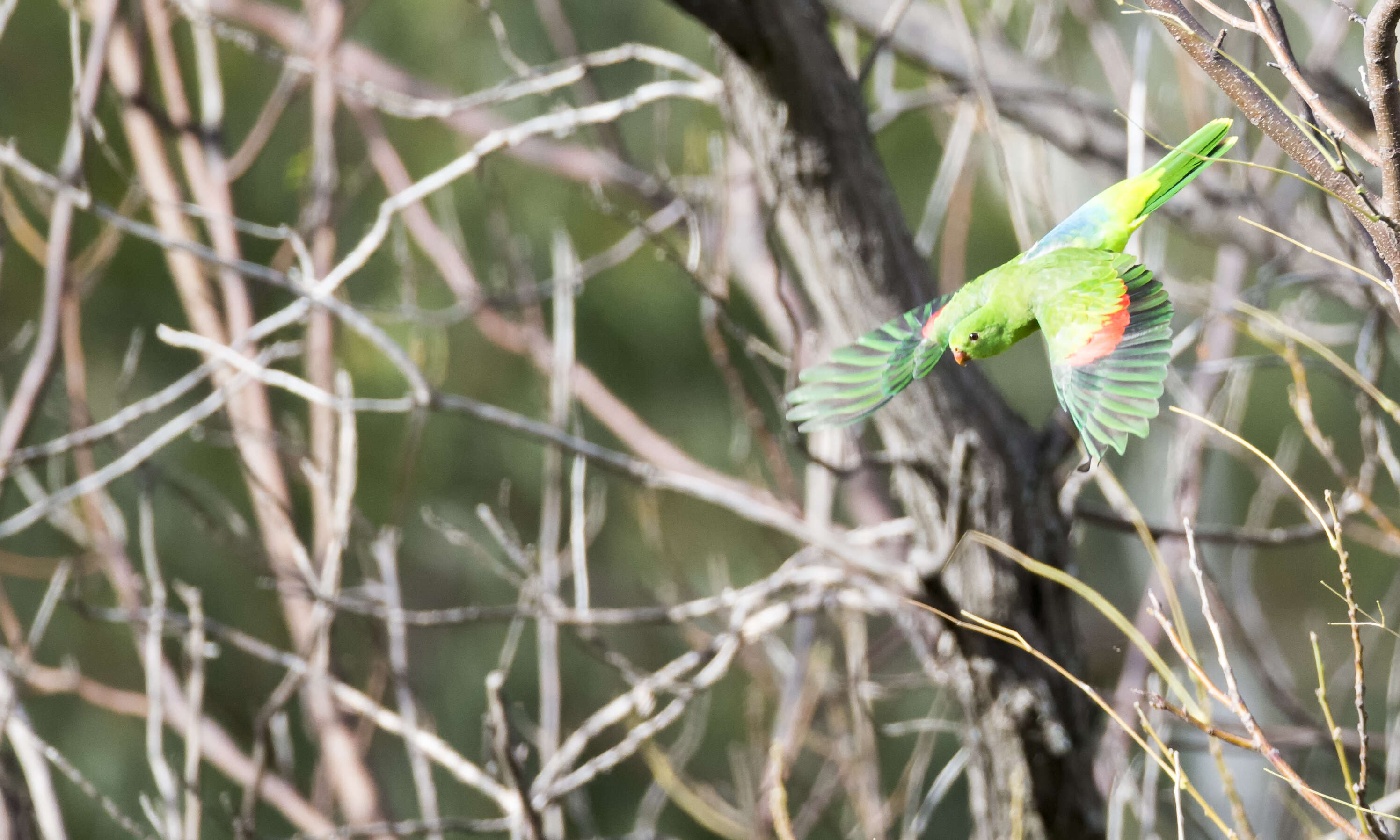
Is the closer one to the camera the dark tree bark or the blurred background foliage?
the dark tree bark

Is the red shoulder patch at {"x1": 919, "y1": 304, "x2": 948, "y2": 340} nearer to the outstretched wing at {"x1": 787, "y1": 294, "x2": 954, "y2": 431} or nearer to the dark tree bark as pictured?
the outstretched wing at {"x1": 787, "y1": 294, "x2": 954, "y2": 431}

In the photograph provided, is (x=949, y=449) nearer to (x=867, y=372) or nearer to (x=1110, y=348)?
(x=867, y=372)

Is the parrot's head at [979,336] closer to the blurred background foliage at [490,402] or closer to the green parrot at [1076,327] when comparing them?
the green parrot at [1076,327]

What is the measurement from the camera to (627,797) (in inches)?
201

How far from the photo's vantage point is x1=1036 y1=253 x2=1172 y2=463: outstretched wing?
1.79 ft

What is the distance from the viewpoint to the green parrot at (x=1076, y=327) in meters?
0.57

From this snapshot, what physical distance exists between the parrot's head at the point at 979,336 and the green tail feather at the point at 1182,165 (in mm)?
104

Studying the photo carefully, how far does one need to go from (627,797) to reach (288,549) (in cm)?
339

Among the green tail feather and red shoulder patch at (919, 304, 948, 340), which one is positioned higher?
the green tail feather

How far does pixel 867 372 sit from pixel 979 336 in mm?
115

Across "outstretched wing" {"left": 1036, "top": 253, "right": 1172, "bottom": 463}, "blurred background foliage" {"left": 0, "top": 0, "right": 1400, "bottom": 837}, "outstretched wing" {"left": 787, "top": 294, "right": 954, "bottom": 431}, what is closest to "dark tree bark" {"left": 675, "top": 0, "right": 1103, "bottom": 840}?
"outstretched wing" {"left": 787, "top": 294, "right": 954, "bottom": 431}

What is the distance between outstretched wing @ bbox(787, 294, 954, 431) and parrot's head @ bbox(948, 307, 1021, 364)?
0.03 metres

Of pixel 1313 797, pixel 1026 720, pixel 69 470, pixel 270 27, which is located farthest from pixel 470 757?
pixel 1313 797

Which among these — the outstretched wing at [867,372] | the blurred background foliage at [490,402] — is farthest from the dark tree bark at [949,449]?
the blurred background foliage at [490,402]
